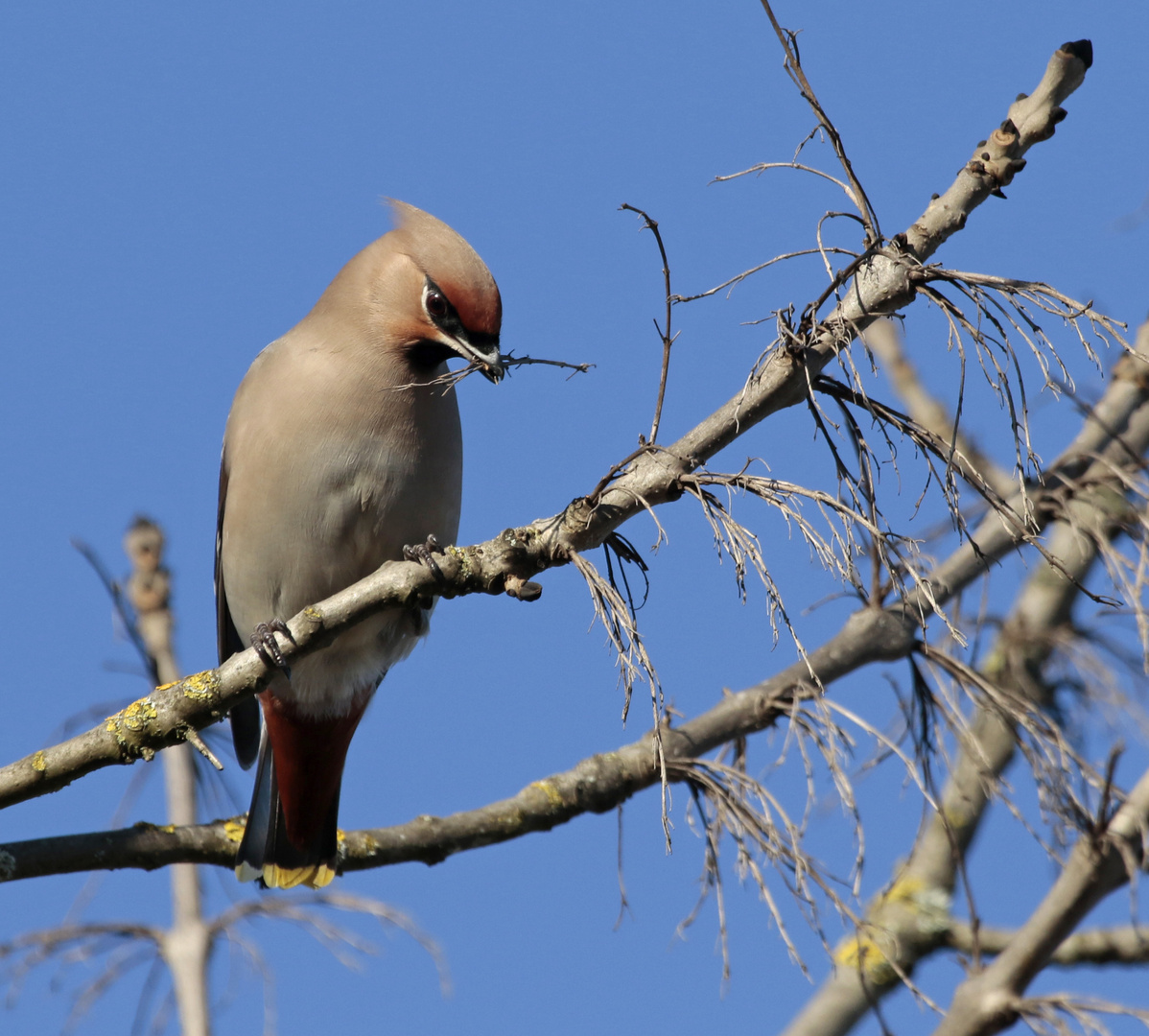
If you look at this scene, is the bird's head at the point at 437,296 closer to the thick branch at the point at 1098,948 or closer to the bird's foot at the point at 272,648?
the bird's foot at the point at 272,648

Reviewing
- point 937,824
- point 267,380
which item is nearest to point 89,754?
point 267,380

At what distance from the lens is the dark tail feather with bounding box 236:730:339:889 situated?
13.5ft

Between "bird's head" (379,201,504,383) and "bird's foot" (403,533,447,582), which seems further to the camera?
"bird's head" (379,201,504,383)

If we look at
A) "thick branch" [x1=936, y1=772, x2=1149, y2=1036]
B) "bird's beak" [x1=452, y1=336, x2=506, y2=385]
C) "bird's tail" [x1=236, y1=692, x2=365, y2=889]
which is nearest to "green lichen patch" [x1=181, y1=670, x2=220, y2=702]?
"bird's beak" [x1=452, y1=336, x2=506, y2=385]

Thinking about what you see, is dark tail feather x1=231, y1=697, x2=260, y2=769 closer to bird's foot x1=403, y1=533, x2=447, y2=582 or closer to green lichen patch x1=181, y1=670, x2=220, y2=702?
bird's foot x1=403, y1=533, x2=447, y2=582

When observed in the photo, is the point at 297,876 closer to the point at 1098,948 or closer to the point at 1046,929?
the point at 1046,929

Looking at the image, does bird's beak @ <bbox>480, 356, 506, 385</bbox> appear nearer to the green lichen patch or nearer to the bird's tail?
the green lichen patch

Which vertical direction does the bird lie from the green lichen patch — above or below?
above

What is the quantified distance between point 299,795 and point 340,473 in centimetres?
112

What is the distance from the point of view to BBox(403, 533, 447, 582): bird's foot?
116 inches

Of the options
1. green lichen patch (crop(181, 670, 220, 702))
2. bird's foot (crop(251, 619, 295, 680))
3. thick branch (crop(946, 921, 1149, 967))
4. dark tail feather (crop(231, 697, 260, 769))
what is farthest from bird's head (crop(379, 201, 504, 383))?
thick branch (crop(946, 921, 1149, 967))

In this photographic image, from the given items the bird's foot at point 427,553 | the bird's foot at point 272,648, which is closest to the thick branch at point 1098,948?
the bird's foot at point 427,553

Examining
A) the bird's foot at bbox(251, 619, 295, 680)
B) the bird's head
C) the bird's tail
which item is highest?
the bird's head

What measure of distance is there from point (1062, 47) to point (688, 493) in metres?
1.10
